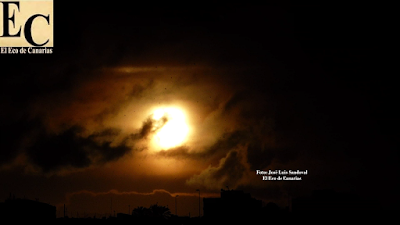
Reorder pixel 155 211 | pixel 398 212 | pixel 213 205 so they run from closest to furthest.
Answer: pixel 398 212
pixel 213 205
pixel 155 211

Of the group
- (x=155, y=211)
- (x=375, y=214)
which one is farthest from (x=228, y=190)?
(x=155, y=211)

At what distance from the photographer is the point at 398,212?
125250mm

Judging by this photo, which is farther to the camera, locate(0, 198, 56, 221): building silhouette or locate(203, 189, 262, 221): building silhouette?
locate(203, 189, 262, 221): building silhouette

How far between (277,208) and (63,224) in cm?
5495

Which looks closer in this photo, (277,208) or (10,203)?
(10,203)

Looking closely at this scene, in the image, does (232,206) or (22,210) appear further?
(232,206)

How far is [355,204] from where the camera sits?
139 m

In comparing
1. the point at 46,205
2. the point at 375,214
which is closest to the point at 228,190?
the point at 375,214

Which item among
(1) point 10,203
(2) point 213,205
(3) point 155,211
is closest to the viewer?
(1) point 10,203

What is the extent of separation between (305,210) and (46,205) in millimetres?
62107

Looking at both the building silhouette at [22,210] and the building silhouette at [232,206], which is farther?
the building silhouette at [232,206]

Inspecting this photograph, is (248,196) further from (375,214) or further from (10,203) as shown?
(10,203)

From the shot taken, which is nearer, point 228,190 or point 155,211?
point 228,190

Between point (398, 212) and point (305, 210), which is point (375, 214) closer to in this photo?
point (398, 212)
